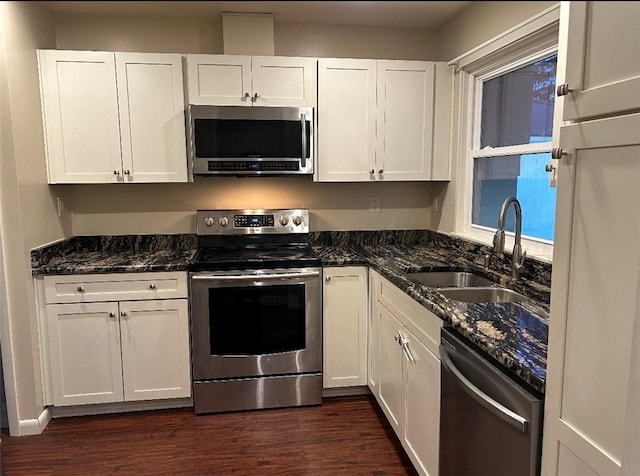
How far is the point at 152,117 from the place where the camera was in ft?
8.41

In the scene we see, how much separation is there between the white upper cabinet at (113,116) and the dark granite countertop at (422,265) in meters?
0.47

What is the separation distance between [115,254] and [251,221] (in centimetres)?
86

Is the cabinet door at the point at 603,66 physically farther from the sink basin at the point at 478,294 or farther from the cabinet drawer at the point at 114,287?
the cabinet drawer at the point at 114,287

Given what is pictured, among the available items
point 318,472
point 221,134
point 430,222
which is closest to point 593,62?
point 318,472

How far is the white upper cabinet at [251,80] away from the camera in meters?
2.54

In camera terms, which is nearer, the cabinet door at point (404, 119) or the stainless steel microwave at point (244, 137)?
the stainless steel microwave at point (244, 137)

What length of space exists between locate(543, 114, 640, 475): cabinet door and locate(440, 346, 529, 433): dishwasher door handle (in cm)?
13

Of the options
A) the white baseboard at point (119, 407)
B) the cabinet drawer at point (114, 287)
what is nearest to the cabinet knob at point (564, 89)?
the cabinet drawer at point (114, 287)

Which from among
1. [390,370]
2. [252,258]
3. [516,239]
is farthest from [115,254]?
[516,239]

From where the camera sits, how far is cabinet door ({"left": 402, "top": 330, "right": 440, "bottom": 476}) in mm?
1652

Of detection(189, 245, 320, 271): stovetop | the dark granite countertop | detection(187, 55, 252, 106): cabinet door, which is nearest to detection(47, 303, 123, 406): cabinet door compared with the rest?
the dark granite countertop

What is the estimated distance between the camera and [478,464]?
133 cm

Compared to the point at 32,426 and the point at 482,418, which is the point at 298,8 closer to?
the point at 482,418

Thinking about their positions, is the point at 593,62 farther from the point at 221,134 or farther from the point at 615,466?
the point at 221,134
